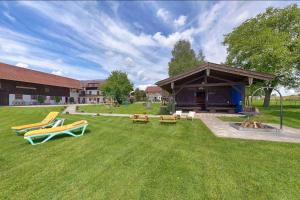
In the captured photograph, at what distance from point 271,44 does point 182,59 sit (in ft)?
70.8

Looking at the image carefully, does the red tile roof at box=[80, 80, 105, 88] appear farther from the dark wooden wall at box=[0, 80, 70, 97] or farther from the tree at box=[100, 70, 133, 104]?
the tree at box=[100, 70, 133, 104]

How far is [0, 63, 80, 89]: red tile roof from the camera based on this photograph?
107ft

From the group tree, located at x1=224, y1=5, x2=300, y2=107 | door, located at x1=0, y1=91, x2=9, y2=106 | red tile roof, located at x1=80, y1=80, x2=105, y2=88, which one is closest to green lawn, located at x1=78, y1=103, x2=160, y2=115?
tree, located at x1=224, y1=5, x2=300, y2=107

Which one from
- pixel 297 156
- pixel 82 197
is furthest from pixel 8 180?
pixel 297 156

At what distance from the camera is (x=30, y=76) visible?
37969mm

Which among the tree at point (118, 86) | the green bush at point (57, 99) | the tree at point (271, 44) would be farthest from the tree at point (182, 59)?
the green bush at point (57, 99)

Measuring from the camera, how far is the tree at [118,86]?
133 feet

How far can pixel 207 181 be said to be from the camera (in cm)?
347

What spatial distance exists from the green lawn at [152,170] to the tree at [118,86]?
34659 millimetres

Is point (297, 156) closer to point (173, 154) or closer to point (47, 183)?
point (173, 154)

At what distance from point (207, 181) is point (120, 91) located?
38.7 meters

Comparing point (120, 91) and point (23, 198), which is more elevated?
point (120, 91)

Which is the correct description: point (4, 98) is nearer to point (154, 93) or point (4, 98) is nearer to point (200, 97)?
point (200, 97)

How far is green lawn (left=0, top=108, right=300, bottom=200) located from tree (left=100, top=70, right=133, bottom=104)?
34659mm
